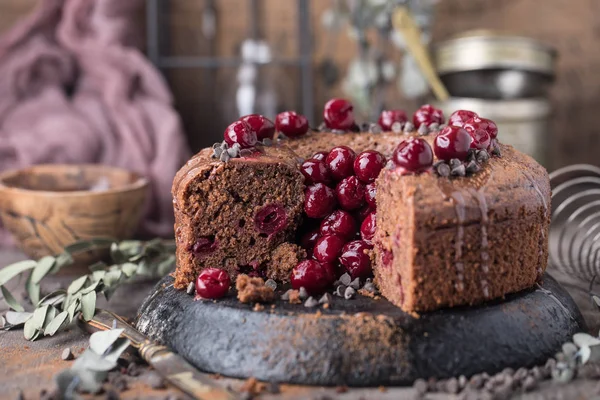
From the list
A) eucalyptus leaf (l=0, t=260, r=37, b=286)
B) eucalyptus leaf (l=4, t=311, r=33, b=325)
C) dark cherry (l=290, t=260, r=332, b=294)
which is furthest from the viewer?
eucalyptus leaf (l=0, t=260, r=37, b=286)

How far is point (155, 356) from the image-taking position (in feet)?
6.13

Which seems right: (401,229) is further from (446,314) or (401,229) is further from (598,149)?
(598,149)

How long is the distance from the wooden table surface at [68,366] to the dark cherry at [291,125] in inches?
30.6

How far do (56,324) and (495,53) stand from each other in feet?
8.57

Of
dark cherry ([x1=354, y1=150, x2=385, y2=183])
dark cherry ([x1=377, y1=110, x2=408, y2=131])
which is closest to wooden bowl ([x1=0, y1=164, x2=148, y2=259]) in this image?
dark cherry ([x1=377, y1=110, x2=408, y2=131])

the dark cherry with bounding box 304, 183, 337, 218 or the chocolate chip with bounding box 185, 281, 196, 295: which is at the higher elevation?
the dark cherry with bounding box 304, 183, 337, 218

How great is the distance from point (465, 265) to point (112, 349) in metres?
0.94

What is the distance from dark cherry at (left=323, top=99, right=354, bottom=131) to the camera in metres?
2.49


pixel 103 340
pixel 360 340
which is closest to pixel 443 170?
pixel 360 340

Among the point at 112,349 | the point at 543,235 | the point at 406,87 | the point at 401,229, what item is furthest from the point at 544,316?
the point at 406,87

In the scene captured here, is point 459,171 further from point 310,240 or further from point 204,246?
point 204,246

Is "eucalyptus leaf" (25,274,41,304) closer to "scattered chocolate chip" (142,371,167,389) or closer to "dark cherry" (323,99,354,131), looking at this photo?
"scattered chocolate chip" (142,371,167,389)

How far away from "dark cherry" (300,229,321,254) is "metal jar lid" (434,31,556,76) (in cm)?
199

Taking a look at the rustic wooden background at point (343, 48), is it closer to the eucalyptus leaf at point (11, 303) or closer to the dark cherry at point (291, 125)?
the dark cherry at point (291, 125)
